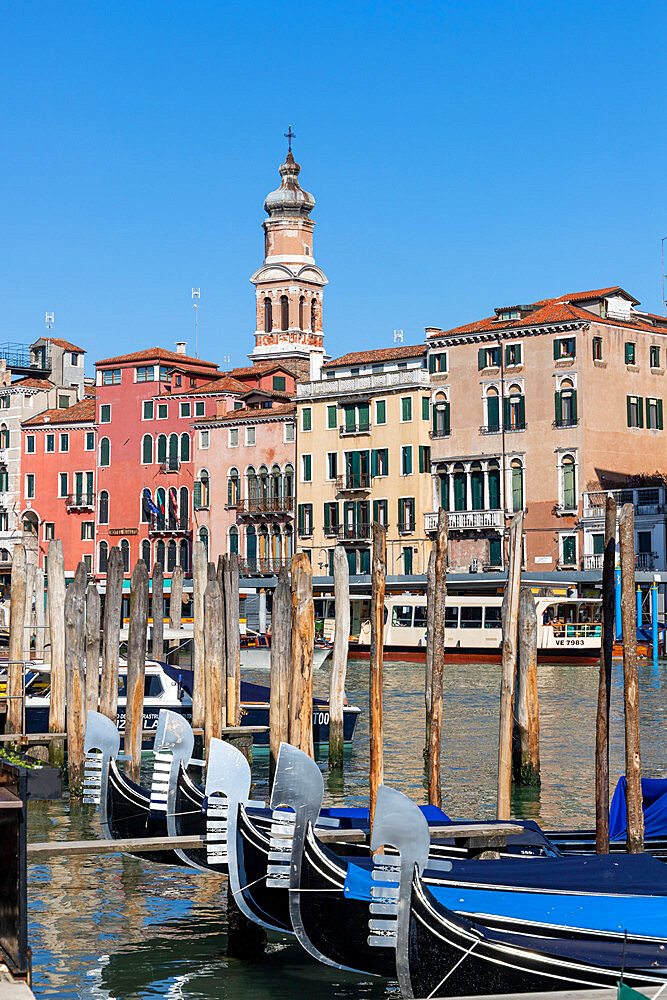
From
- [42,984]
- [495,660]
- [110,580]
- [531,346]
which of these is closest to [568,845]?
[42,984]

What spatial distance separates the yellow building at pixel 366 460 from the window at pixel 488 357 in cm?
264

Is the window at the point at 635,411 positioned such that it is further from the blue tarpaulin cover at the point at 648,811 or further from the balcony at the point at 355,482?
the blue tarpaulin cover at the point at 648,811

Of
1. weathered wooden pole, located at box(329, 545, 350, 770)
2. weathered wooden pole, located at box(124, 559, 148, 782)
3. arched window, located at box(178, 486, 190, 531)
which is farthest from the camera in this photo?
arched window, located at box(178, 486, 190, 531)

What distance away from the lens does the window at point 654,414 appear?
4891cm

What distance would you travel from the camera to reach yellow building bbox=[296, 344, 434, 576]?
51344 millimetres

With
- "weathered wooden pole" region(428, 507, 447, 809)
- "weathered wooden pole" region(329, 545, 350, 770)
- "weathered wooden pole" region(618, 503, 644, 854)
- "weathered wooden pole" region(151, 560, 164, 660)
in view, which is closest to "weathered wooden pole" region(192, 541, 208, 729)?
"weathered wooden pole" region(329, 545, 350, 770)

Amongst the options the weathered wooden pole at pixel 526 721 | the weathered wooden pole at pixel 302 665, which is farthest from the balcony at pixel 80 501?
the weathered wooden pole at pixel 302 665

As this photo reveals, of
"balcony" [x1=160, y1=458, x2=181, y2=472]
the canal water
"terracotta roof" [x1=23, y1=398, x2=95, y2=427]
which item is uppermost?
"terracotta roof" [x1=23, y1=398, x2=95, y2=427]

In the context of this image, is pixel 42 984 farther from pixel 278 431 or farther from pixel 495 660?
pixel 278 431

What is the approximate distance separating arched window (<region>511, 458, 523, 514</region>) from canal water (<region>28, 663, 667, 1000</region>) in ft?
84.6

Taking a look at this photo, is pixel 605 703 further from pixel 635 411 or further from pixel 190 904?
pixel 635 411

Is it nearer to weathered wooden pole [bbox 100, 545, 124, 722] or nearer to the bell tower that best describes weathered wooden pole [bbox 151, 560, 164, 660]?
weathered wooden pole [bbox 100, 545, 124, 722]

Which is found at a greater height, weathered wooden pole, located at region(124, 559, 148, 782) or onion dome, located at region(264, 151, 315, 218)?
onion dome, located at region(264, 151, 315, 218)

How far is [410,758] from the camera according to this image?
67.8 feet
